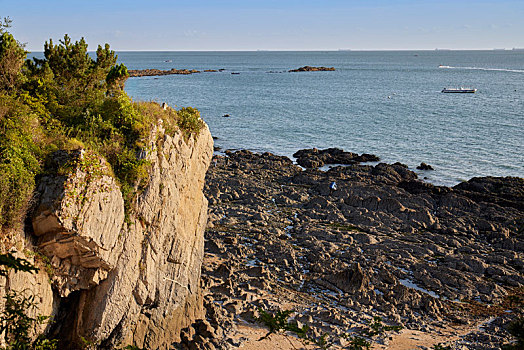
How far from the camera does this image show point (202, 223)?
17.5m

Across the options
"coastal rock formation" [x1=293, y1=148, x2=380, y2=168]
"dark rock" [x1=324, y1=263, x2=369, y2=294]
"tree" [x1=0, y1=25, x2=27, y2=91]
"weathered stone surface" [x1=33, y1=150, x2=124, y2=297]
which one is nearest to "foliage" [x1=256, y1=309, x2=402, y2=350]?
"dark rock" [x1=324, y1=263, x2=369, y2=294]

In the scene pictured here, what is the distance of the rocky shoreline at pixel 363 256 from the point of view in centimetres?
1864

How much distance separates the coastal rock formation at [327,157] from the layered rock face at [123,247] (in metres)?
30.3

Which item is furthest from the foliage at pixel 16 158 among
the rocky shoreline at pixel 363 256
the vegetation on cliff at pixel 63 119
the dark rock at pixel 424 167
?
the dark rock at pixel 424 167

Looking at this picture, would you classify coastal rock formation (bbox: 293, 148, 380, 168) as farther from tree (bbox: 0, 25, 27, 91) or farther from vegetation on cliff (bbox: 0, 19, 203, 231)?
tree (bbox: 0, 25, 27, 91)

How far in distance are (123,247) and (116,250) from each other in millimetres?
286

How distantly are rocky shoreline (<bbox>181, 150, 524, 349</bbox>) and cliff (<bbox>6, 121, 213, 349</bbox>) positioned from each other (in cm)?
214

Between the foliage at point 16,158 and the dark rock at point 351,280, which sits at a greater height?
the foliage at point 16,158

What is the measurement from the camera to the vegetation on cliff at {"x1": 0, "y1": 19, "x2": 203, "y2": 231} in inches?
433

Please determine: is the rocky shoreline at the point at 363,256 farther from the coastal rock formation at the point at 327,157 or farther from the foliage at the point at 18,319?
the foliage at the point at 18,319

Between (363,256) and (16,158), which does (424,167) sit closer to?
(363,256)

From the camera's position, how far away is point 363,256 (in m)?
24.4

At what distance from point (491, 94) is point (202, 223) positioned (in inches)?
4355

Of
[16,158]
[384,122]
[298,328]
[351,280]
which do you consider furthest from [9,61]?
[384,122]
